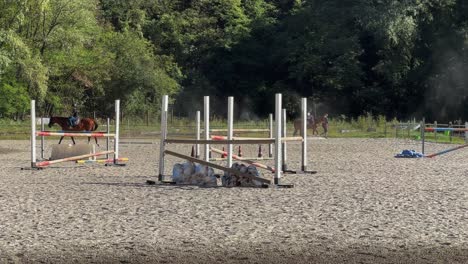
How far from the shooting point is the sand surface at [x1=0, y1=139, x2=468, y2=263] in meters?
9.95

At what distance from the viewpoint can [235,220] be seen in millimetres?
12711

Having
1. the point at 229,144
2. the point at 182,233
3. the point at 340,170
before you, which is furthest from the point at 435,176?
the point at 182,233

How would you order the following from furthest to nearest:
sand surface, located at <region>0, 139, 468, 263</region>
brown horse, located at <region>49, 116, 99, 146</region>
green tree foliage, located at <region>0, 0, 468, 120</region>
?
green tree foliage, located at <region>0, 0, 468, 120</region> < brown horse, located at <region>49, 116, 99, 146</region> < sand surface, located at <region>0, 139, 468, 263</region>

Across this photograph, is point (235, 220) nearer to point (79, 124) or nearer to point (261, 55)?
point (79, 124)

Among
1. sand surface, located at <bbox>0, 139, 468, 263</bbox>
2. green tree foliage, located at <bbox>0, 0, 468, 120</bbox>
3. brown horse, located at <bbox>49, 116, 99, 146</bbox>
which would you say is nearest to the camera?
sand surface, located at <bbox>0, 139, 468, 263</bbox>

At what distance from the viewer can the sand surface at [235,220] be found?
9.95m

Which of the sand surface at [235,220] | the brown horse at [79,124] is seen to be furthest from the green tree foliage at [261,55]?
the sand surface at [235,220]

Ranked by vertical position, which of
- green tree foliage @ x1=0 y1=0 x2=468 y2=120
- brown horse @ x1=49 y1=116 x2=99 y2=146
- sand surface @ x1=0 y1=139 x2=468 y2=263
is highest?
green tree foliage @ x1=0 y1=0 x2=468 y2=120

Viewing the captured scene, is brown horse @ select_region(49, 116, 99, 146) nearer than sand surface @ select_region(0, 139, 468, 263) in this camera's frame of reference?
No

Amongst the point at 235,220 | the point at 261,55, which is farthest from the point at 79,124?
the point at 261,55

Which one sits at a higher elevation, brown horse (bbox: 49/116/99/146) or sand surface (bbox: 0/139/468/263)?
brown horse (bbox: 49/116/99/146)

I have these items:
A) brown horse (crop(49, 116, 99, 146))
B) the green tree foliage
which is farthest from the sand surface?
the green tree foliage

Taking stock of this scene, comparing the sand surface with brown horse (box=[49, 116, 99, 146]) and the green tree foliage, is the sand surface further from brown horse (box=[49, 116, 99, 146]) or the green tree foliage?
the green tree foliage

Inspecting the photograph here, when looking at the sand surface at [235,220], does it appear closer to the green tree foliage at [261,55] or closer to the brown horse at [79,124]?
the brown horse at [79,124]
